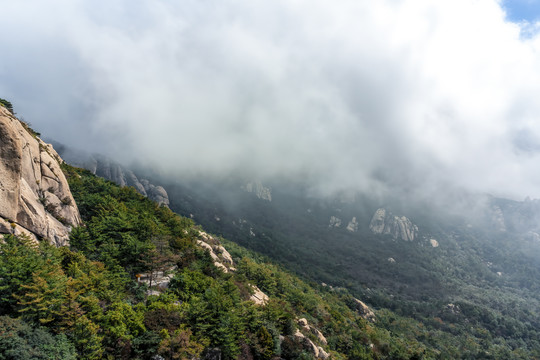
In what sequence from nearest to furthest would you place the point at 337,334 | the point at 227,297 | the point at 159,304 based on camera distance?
the point at 159,304 < the point at 227,297 < the point at 337,334

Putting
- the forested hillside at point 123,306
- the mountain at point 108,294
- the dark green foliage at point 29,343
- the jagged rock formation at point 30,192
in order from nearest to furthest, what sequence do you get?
the dark green foliage at point 29,343 < the forested hillside at point 123,306 < the mountain at point 108,294 < the jagged rock formation at point 30,192

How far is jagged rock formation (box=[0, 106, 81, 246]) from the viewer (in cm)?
3456

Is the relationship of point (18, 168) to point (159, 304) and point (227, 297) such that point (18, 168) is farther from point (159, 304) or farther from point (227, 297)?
point (227, 297)

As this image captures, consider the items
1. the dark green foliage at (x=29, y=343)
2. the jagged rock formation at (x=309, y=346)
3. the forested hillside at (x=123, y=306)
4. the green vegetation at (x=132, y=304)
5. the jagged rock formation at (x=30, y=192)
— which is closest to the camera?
the dark green foliage at (x=29, y=343)

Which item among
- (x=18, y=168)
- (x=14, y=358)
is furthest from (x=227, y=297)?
(x=18, y=168)

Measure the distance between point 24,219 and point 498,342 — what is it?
222 meters

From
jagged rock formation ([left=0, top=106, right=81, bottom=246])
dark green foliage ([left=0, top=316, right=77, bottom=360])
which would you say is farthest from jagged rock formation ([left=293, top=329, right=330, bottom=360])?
jagged rock formation ([left=0, top=106, right=81, bottom=246])

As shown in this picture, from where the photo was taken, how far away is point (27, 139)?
161 ft

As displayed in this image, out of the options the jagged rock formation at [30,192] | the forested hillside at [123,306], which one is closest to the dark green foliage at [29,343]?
the forested hillside at [123,306]

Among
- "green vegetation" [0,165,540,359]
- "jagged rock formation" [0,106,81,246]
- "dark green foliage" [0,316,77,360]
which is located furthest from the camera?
"jagged rock formation" [0,106,81,246]

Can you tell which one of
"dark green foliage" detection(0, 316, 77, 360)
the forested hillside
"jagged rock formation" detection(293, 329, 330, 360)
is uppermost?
"jagged rock formation" detection(293, 329, 330, 360)

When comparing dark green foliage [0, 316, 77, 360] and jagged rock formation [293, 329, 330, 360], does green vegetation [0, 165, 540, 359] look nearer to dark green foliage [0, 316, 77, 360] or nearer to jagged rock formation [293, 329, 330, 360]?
dark green foliage [0, 316, 77, 360]

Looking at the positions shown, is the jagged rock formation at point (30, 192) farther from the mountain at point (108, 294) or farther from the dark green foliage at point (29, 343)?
the dark green foliage at point (29, 343)

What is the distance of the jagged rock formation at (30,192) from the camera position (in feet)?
113
